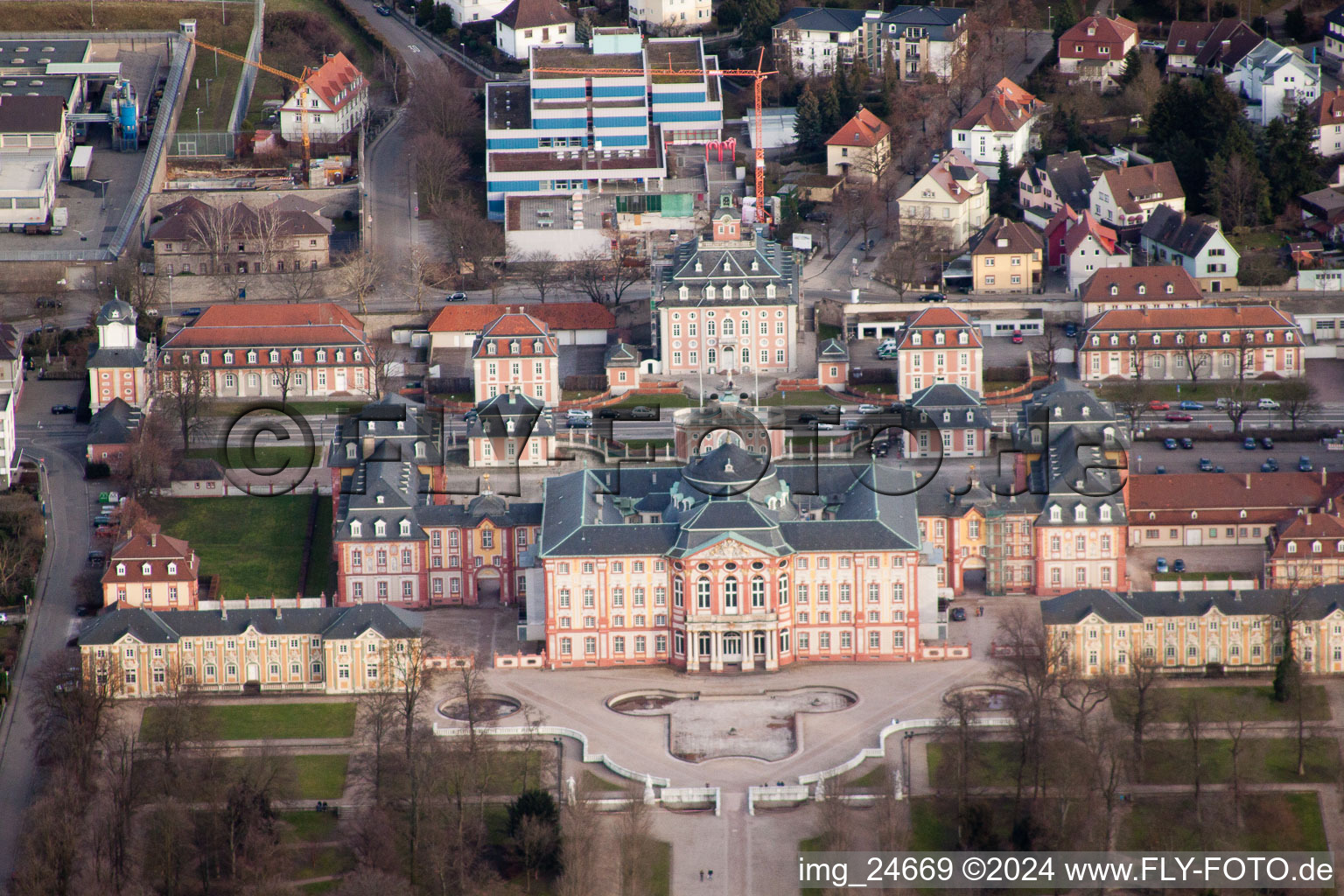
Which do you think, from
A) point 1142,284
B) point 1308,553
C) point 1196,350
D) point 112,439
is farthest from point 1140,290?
point 112,439

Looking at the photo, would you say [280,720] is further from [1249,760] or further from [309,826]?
[1249,760]

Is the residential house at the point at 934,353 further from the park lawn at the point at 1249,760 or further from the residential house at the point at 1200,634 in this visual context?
the park lawn at the point at 1249,760

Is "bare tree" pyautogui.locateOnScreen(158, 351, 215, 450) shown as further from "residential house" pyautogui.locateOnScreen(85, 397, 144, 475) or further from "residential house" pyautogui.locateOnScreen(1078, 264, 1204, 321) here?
"residential house" pyautogui.locateOnScreen(1078, 264, 1204, 321)

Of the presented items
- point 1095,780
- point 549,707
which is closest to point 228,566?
point 549,707

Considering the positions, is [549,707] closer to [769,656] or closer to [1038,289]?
[769,656]

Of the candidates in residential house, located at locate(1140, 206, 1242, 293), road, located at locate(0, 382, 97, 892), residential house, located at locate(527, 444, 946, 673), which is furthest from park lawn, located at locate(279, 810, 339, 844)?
residential house, located at locate(1140, 206, 1242, 293)

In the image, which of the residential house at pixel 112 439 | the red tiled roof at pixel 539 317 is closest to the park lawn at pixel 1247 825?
the residential house at pixel 112 439
